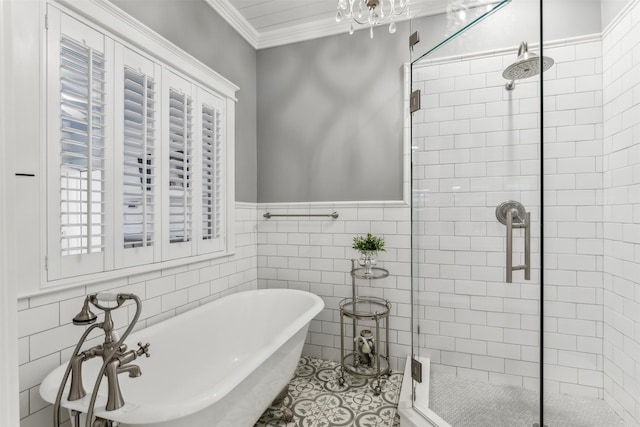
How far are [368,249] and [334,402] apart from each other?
1.08 meters

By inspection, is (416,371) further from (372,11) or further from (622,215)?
(372,11)

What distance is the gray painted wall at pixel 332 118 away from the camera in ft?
8.63

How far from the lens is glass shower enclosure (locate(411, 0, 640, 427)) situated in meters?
1.65

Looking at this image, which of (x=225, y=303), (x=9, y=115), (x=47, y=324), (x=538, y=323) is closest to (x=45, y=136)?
(x=47, y=324)

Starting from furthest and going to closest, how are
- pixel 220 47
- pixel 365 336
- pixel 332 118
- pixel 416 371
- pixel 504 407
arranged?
1. pixel 332 118
2. pixel 220 47
3. pixel 365 336
4. pixel 416 371
5. pixel 504 407

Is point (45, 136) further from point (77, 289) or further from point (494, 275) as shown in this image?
point (494, 275)

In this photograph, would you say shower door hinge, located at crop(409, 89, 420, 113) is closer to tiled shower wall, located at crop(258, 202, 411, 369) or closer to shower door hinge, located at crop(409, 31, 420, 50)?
shower door hinge, located at crop(409, 31, 420, 50)

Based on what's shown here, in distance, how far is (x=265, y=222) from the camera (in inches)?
119

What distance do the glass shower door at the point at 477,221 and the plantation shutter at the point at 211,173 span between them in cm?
146

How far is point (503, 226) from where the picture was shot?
5.62ft

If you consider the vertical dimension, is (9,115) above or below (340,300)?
above

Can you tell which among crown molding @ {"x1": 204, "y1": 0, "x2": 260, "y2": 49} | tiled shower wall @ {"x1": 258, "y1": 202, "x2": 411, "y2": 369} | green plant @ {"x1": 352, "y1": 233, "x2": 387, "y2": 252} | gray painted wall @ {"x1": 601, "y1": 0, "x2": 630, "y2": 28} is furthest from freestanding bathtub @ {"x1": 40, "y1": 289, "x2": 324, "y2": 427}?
gray painted wall @ {"x1": 601, "y1": 0, "x2": 630, "y2": 28}

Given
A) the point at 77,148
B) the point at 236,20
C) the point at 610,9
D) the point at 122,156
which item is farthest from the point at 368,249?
the point at 236,20

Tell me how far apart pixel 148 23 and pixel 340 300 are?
2.38 m
